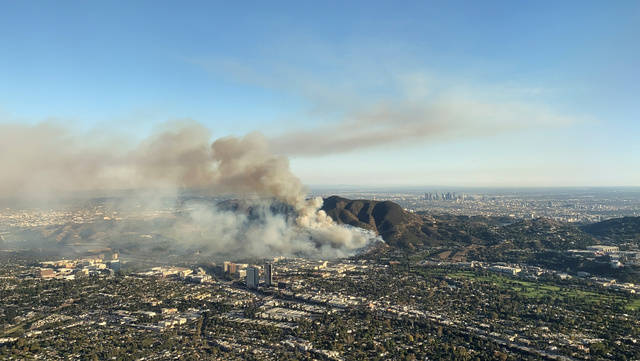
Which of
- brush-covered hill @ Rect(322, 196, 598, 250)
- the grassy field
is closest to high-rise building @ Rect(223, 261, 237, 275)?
the grassy field

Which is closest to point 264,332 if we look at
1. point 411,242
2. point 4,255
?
point 411,242

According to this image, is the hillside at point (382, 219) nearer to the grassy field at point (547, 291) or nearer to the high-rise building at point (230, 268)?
the grassy field at point (547, 291)

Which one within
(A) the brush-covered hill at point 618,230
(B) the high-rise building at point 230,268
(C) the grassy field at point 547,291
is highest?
(A) the brush-covered hill at point 618,230

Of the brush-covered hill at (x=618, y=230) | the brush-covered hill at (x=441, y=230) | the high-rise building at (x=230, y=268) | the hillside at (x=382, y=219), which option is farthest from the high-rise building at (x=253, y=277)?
the brush-covered hill at (x=618, y=230)

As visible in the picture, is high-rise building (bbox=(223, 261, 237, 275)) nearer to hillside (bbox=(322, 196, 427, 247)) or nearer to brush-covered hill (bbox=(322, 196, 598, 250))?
brush-covered hill (bbox=(322, 196, 598, 250))

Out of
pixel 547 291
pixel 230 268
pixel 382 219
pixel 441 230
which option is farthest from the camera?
pixel 382 219

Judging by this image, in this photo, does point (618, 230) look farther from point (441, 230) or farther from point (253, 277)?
point (253, 277)

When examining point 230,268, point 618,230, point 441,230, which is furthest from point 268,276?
point 618,230

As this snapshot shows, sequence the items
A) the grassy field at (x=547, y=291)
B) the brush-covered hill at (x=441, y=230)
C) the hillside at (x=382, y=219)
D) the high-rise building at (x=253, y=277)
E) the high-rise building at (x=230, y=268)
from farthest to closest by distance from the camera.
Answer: the hillside at (x=382, y=219)
the brush-covered hill at (x=441, y=230)
the high-rise building at (x=230, y=268)
the high-rise building at (x=253, y=277)
the grassy field at (x=547, y=291)
